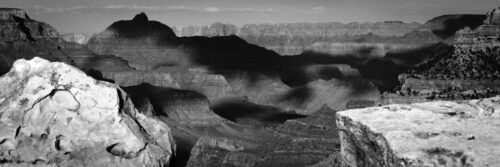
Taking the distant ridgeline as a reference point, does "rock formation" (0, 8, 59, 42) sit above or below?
below

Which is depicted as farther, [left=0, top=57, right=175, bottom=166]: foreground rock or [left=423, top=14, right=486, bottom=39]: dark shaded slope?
[left=423, top=14, right=486, bottom=39]: dark shaded slope

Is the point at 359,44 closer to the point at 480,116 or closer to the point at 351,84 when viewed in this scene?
the point at 351,84

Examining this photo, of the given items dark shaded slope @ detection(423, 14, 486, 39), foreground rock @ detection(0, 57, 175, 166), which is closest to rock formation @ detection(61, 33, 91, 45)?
dark shaded slope @ detection(423, 14, 486, 39)

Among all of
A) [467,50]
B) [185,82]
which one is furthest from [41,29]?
[467,50]

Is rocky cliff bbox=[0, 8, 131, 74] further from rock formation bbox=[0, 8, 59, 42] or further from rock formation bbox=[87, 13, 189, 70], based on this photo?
rock formation bbox=[87, 13, 189, 70]

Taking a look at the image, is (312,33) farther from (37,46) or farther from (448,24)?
(37,46)

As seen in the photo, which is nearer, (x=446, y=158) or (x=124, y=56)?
(x=446, y=158)
